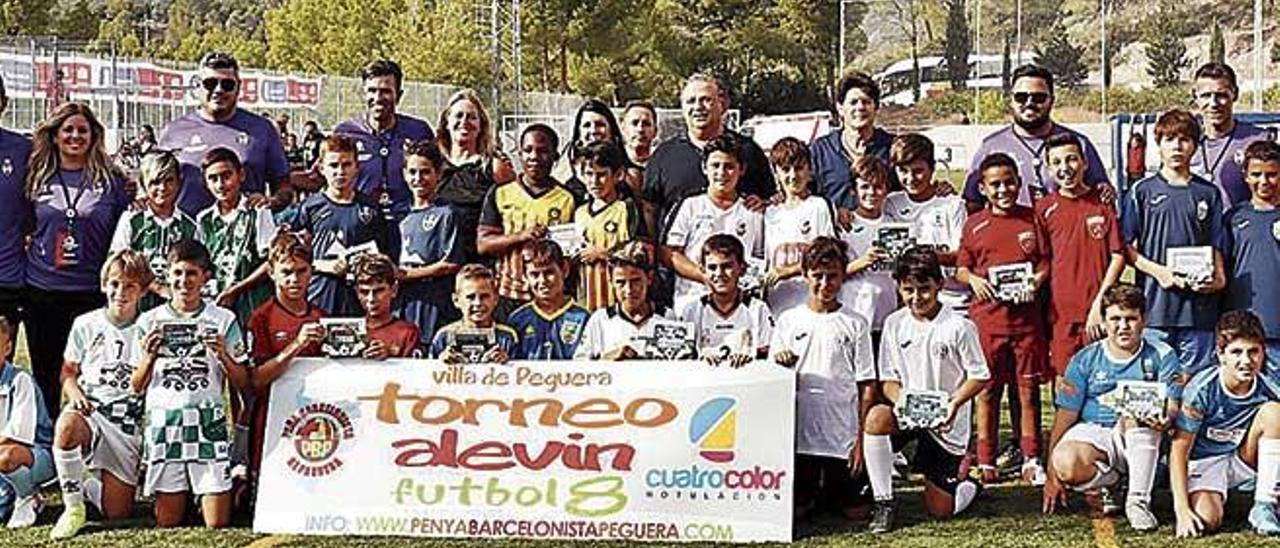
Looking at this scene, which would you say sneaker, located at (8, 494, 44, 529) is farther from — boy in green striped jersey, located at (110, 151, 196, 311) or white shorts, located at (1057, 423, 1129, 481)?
white shorts, located at (1057, 423, 1129, 481)

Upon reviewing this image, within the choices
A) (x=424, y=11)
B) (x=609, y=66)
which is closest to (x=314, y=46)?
(x=424, y=11)

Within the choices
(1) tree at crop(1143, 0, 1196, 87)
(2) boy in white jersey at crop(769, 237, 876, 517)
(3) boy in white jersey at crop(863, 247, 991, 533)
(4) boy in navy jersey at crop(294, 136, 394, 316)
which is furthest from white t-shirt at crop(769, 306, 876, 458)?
(1) tree at crop(1143, 0, 1196, 87)

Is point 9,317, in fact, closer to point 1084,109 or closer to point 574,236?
point 574,236

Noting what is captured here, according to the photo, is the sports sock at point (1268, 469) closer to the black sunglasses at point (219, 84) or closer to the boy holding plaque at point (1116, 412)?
the boy holding plaque at point (1116, 412)

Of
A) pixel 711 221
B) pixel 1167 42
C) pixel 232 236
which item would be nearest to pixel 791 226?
pixel 711 221

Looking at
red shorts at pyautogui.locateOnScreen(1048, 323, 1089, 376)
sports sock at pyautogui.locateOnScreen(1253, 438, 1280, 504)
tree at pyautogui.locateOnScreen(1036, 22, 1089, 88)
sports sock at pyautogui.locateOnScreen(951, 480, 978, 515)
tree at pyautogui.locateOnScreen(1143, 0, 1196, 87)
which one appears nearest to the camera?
sports sock at pyautogui.locateOnScreen(1253, 438, 1280, 504)

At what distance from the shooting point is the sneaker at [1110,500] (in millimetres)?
6699

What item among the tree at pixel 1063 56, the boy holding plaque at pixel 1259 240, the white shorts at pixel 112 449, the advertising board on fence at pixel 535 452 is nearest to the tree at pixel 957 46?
the tree at pixel 1063 56

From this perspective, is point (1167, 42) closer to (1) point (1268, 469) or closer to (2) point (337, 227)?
(1) point (1268, 469)

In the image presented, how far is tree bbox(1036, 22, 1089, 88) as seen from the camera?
201ft

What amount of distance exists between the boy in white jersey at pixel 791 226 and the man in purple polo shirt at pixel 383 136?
1.82 meters

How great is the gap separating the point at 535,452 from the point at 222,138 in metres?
2.39

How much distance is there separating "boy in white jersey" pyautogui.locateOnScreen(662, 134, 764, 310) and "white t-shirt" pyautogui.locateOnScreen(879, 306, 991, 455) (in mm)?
742

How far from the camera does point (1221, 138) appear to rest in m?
7.63
